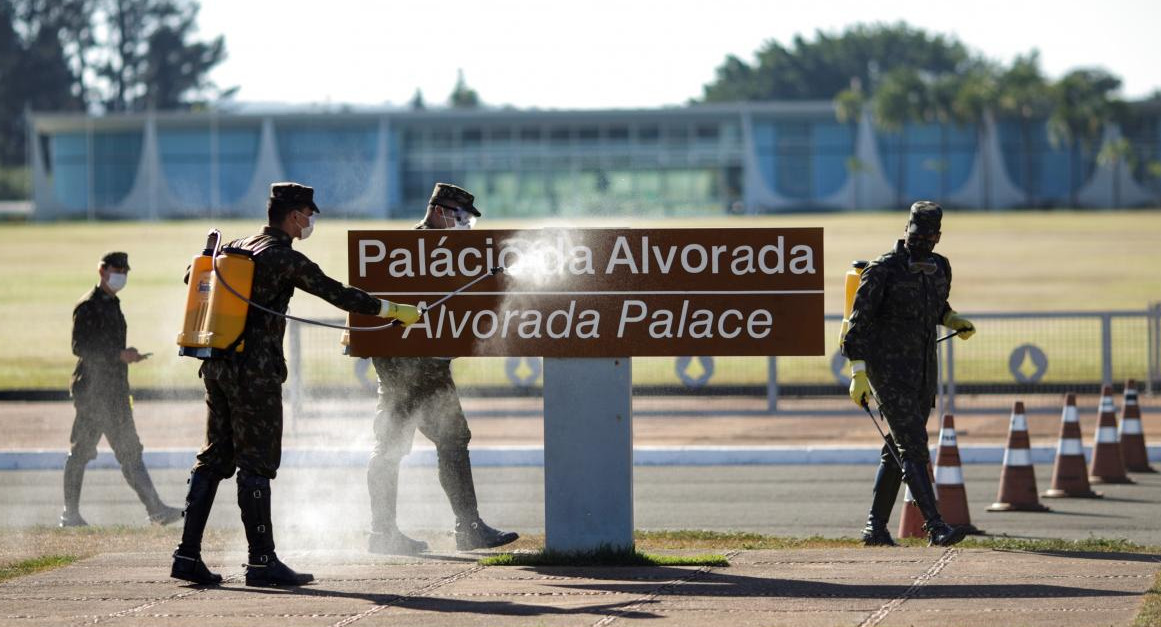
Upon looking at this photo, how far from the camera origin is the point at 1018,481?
37.2ft

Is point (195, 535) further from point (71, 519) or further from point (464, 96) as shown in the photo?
point (464, 96)

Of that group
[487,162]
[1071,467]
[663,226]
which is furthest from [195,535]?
[487,162]

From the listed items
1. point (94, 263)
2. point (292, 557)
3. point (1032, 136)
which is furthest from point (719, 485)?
point (1032, 136)

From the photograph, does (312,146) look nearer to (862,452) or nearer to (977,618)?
(862,452)

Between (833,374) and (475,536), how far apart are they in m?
10.4

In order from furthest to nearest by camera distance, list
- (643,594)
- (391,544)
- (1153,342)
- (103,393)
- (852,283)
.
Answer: (1153,342) < (103,393) < (852,283) < (391,544) < (643,594)

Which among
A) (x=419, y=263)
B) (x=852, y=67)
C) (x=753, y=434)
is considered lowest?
(x=753, y=434)

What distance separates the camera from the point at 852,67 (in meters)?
147

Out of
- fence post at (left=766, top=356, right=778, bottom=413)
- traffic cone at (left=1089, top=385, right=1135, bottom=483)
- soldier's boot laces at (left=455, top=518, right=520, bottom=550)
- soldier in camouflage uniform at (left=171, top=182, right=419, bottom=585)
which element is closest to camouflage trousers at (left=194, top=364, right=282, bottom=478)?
soldier in camouflage uniform at (left=171, top=182, right=419, bottom=585)

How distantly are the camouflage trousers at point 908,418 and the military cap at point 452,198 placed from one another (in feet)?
7.62

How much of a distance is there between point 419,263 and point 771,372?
949cm

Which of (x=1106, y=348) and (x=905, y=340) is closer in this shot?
(x=905, y=340)

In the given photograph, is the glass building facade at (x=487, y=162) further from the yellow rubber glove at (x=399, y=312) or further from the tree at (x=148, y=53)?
the yellow rubber glove at (x=399, y=312)

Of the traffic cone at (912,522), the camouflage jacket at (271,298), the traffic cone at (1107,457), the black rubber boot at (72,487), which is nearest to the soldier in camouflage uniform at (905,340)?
the traffic cone at (912,522)
